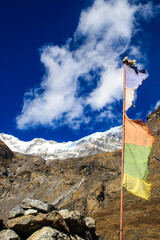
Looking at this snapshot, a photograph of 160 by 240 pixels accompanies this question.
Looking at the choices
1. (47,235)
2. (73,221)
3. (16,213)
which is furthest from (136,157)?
(16,213)

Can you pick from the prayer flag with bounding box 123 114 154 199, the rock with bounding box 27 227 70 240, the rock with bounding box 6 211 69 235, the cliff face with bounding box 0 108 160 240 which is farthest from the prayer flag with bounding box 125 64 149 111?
the cliff face with bounding box 0 108 160 240

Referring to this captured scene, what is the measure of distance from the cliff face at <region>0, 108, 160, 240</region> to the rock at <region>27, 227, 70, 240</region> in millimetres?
9378

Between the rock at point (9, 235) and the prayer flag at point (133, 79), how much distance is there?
23.7ft

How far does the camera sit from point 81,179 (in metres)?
43.1

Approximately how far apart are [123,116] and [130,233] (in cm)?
1265

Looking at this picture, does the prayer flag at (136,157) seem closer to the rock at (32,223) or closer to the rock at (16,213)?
the rock at (32,223)

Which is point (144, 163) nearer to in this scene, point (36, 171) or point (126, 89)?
point (126, 89)

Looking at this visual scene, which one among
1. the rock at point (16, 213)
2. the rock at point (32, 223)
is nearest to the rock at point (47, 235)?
the rock at point (32, 223)

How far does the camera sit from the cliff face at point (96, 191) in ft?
60.3

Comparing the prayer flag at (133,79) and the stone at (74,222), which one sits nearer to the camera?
the prayer flag at (133,79)

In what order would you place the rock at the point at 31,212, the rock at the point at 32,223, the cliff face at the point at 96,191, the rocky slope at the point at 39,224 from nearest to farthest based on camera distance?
→ 1. the rocky slope at the point at 39,224
2. the rock at the point at 32,223
3. the rock at the point at 31,212
4. the cliff face at the point at 96,191

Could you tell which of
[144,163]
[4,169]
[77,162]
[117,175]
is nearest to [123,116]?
[144,163]

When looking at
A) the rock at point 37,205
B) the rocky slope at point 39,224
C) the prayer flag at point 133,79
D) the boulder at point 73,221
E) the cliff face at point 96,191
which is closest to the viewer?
the rocky slope at point 39,224

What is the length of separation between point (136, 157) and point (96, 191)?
2860 centimetres
